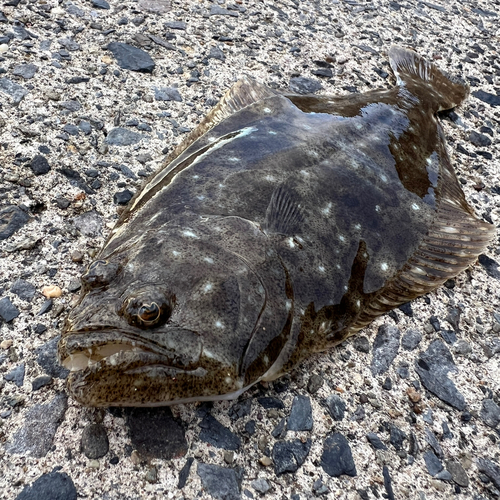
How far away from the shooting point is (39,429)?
232cm

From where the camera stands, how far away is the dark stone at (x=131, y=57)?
4.41 metres

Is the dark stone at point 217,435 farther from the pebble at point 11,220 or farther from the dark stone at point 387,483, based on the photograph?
the pebble at point 11,220

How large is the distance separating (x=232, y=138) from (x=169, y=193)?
2.27 ft

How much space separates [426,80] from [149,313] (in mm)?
4198

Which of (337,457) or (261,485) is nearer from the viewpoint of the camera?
(261,485)

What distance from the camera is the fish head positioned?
6.90 feet

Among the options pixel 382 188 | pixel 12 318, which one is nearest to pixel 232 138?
pixel 382 188

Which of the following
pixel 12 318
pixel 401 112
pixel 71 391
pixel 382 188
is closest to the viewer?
pixel 71 391

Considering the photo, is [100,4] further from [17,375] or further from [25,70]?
[17,375]

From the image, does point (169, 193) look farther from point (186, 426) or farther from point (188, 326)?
point (186, 426)

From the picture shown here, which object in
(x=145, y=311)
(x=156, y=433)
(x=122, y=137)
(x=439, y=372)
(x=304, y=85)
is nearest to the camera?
(x=145, y=311)

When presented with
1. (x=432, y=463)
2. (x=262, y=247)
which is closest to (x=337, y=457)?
(x=432, y=463)

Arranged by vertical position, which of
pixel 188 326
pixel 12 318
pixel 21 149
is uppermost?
pixel 188 326

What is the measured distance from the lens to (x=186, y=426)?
2439 mm
